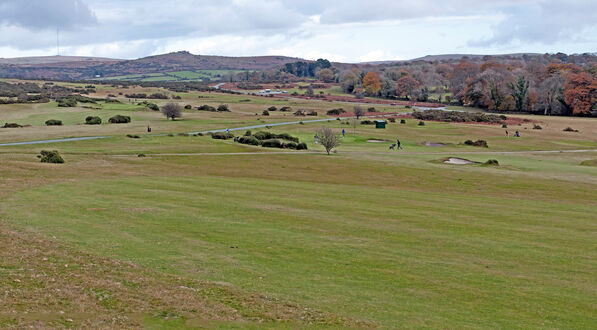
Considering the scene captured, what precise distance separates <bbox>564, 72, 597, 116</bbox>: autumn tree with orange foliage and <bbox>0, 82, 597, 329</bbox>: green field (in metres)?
131

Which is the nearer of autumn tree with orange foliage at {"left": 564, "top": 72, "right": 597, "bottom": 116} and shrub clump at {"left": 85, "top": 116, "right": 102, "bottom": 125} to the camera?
shrub clump at {"left": 85, "top": 116, "right": 102, "bottom": 125}

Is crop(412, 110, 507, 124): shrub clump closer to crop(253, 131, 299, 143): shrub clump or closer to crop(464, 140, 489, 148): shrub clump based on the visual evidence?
crop(464, 140, 489, 148): shrub clump

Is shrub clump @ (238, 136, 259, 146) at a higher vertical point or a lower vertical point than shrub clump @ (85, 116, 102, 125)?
lower

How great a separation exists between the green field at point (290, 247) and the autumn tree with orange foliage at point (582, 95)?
429 feet

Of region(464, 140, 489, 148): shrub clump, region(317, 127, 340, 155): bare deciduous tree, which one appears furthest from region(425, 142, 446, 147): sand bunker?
region(317, 127, 340, 155): bare deciduous tree

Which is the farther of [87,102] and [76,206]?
[87,102]

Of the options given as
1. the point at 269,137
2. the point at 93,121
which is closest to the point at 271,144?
the point at 269,137

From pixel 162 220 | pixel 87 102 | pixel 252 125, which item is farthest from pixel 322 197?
pixel 87 102

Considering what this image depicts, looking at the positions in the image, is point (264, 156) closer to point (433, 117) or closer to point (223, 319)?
point (223, 319)

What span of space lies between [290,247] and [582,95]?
17944 centimetres

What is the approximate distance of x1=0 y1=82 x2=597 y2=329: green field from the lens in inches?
674

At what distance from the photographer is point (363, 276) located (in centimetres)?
2164

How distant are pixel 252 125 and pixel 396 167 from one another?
65.0m

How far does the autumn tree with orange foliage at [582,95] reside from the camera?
174500mm
